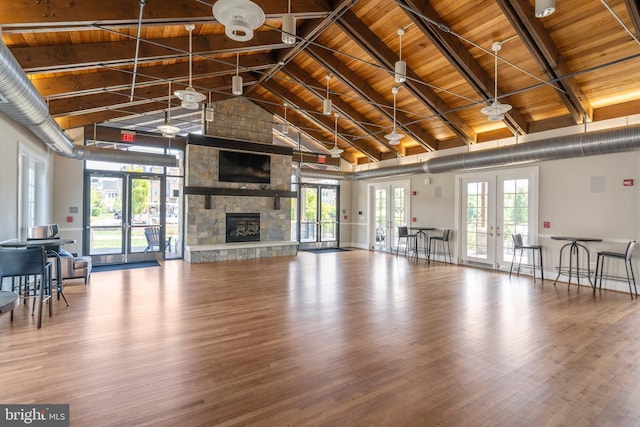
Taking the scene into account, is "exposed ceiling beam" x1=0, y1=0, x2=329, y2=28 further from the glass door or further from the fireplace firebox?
the glass door

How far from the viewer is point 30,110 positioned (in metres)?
3.80

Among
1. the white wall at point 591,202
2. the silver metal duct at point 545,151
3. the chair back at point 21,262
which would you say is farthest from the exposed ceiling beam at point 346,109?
the chair back at point 21,262

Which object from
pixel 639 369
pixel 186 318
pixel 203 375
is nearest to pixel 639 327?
pixel 639 369

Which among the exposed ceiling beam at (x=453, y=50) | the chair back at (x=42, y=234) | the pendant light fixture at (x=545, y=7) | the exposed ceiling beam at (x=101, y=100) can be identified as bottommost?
the chair back at (x=42, y=234)

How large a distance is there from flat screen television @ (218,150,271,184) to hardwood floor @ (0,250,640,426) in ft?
12.7

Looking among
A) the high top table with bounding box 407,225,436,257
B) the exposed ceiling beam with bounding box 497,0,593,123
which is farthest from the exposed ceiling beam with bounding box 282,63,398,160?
the exposed ceiling beam with bounding box 497,0,593,123

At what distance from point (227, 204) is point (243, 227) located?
75cm

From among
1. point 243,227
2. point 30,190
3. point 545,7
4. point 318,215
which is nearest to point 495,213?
point 318,215

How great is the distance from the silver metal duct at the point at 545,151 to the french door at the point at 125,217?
22.0 ft

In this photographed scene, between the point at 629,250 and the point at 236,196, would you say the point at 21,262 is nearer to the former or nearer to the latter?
the point at 236,196

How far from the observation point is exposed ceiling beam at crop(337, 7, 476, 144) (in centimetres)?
531

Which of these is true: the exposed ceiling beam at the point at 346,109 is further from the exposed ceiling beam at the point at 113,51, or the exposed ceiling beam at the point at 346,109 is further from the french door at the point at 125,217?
the french door at the point at 125,217

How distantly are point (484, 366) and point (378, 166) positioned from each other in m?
8.36

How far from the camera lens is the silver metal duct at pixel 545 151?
16.6 ft
